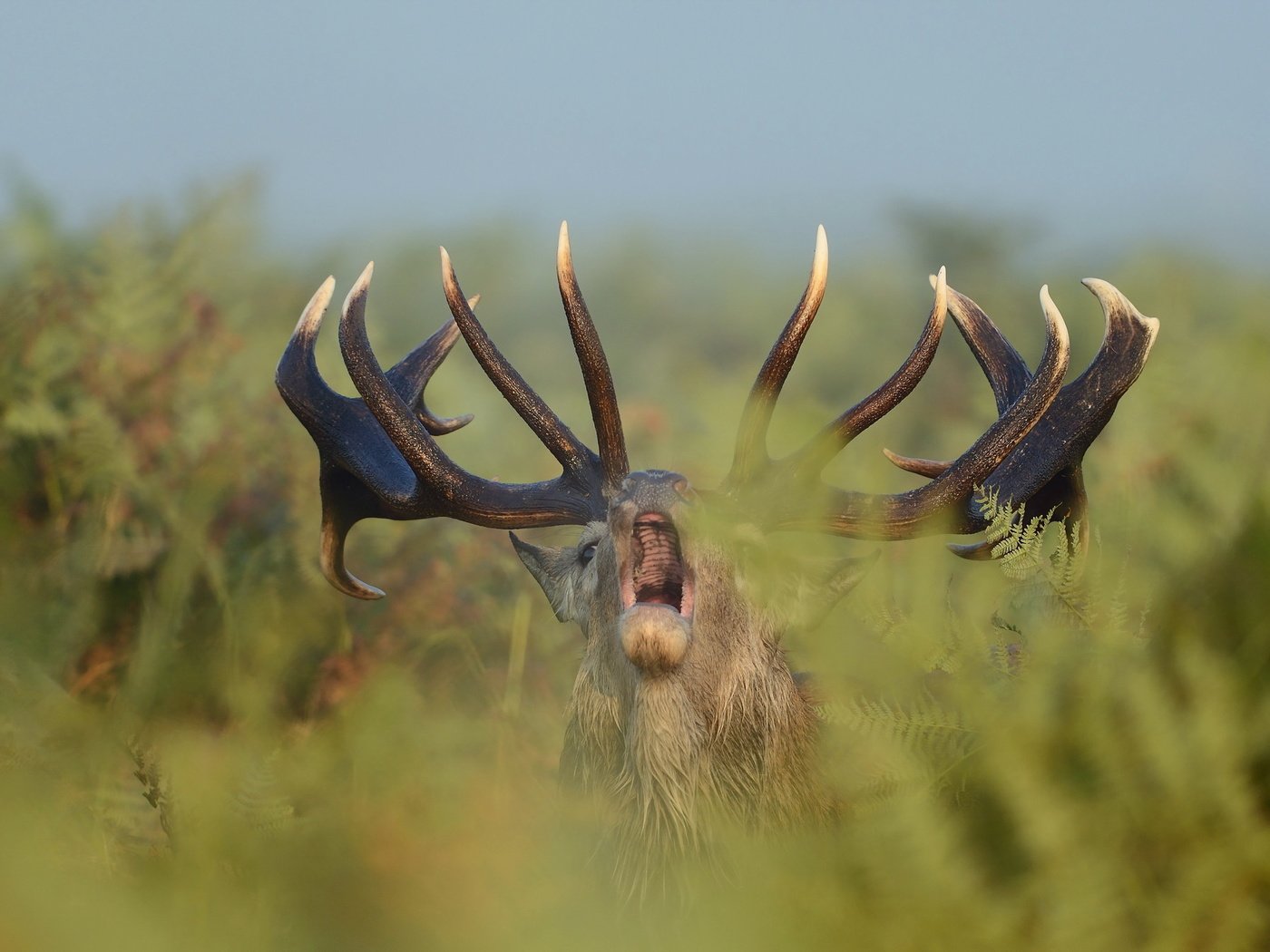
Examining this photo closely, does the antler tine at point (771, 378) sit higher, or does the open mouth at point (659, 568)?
the antler tine at point (771, 378)

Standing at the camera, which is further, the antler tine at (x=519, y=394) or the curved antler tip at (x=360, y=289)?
the curved antler tip at (x=360, y=289)

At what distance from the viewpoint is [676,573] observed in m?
3.96

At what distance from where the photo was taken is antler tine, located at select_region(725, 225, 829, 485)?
4125 mm

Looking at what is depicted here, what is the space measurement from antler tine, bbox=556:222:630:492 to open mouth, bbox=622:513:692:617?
1.27ft

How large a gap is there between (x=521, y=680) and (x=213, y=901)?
5372mm

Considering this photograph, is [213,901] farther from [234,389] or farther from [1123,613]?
[234,389]

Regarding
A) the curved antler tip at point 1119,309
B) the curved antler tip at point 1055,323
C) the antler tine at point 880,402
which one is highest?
the curved antler tip at point 1119,309

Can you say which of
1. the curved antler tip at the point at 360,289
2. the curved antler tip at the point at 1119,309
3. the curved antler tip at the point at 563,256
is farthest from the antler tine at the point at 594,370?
the curved antler tip at the point at 1119,309

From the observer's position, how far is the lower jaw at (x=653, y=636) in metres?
3.68

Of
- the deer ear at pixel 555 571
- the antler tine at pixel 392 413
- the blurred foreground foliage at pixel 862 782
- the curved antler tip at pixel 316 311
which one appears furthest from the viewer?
the curved antler tip at pixel 316 311

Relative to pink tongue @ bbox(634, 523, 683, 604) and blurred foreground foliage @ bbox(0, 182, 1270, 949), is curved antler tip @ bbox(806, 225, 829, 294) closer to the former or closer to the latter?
blurred foreground foliage @ bbox(0, 182, 1270, 949)

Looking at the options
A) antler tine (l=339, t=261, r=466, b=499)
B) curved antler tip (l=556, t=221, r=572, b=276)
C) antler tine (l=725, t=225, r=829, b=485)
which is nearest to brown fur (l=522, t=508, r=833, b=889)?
antler tine (l=725, t=225, r=829, b=485)

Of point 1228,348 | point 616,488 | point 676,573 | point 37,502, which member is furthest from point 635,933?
point 37,502

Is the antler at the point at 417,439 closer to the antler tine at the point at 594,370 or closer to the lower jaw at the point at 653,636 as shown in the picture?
the antler tine at the point at 594,370
